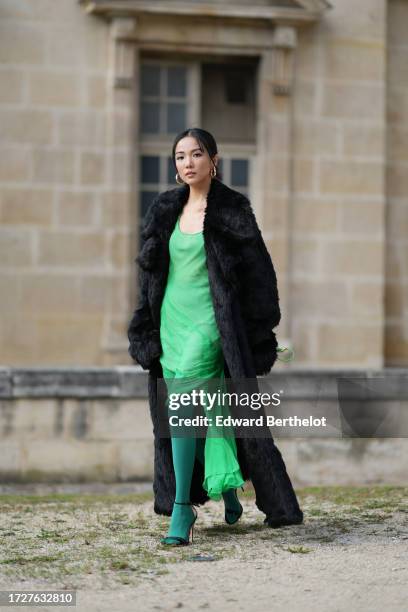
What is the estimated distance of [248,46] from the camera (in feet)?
35.9

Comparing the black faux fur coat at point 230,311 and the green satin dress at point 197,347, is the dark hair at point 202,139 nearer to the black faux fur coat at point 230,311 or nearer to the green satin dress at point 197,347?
the black faux fur coat at point 230,311

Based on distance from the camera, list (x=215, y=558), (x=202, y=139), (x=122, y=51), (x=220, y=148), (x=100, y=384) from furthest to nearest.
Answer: (x=220, y=148)
(x=122, y=51)
(x=100, y=384)
(x=202, y=139)
(x=215, y=558)

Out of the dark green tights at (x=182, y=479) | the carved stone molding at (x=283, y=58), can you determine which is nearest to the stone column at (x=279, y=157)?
the carved stone molding at (x=283, y=58)

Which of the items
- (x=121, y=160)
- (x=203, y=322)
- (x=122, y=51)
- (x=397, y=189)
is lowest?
(x=203, y=322)

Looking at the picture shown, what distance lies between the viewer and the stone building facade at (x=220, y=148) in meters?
10.7

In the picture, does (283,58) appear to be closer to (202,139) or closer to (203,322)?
(202,139)

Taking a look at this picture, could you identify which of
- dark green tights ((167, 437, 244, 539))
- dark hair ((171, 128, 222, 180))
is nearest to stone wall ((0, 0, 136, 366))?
dark hair ((171, 128, 222, 180))

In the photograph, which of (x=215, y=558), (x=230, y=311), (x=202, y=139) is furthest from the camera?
(x=202, y=139)

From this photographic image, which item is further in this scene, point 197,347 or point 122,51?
point 122,51

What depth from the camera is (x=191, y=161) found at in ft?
18.2

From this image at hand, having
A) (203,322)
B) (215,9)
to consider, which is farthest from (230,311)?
(215,9)

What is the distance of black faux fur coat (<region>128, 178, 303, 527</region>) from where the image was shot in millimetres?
5430

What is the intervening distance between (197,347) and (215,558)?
0.86 meters

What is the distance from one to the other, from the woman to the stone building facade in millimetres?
5073
